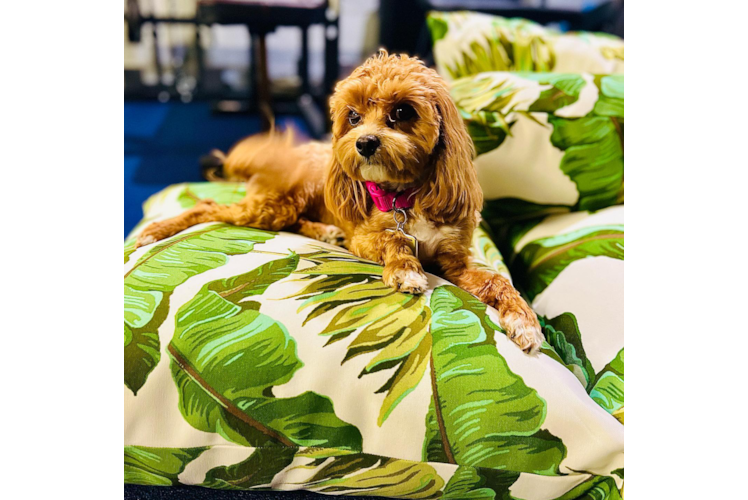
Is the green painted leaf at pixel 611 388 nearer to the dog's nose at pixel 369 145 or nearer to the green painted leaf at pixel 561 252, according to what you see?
the green painted leaf at pixel 561 252

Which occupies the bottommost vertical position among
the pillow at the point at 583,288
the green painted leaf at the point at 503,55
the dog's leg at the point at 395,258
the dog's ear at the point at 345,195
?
the pillow at the point at 583,288

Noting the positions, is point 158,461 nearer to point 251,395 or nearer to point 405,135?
point 251,395

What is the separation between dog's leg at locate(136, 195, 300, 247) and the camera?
3.30 feet

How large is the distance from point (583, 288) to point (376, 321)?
1.47ft

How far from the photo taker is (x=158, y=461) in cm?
71

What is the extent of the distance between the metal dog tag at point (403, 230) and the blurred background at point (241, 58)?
4.36ft

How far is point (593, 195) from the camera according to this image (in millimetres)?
1226

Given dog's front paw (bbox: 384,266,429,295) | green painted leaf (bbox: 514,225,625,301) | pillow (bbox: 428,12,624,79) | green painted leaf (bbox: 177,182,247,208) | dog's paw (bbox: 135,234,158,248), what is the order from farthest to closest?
pillow (bbox: 428,12,624,79) → green painted leaf (bbox: 177,182,247,208) → green painted leaf (bbox: 514,225,625,301) → dog's paw (bbox: 135,234,158,248) → dog's front paw (bbox: 384,266,429,295)

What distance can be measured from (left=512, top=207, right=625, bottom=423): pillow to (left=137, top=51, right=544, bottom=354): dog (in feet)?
0.49

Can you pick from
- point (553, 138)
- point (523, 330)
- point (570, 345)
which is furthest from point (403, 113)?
point (553, 138)

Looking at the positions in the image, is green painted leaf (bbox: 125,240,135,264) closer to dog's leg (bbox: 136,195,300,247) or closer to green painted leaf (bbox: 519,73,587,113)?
dog's leg (bbox: 136,195,300,247)

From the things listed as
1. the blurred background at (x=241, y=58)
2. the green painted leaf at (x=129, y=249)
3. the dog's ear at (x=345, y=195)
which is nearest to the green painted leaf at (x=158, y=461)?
the green painted leaf at (x=129, y=249)

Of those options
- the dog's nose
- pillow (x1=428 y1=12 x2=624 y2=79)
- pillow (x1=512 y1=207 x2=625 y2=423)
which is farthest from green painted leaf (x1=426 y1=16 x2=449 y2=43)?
the dog's nose

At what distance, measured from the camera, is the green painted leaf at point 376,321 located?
0.70 meters
